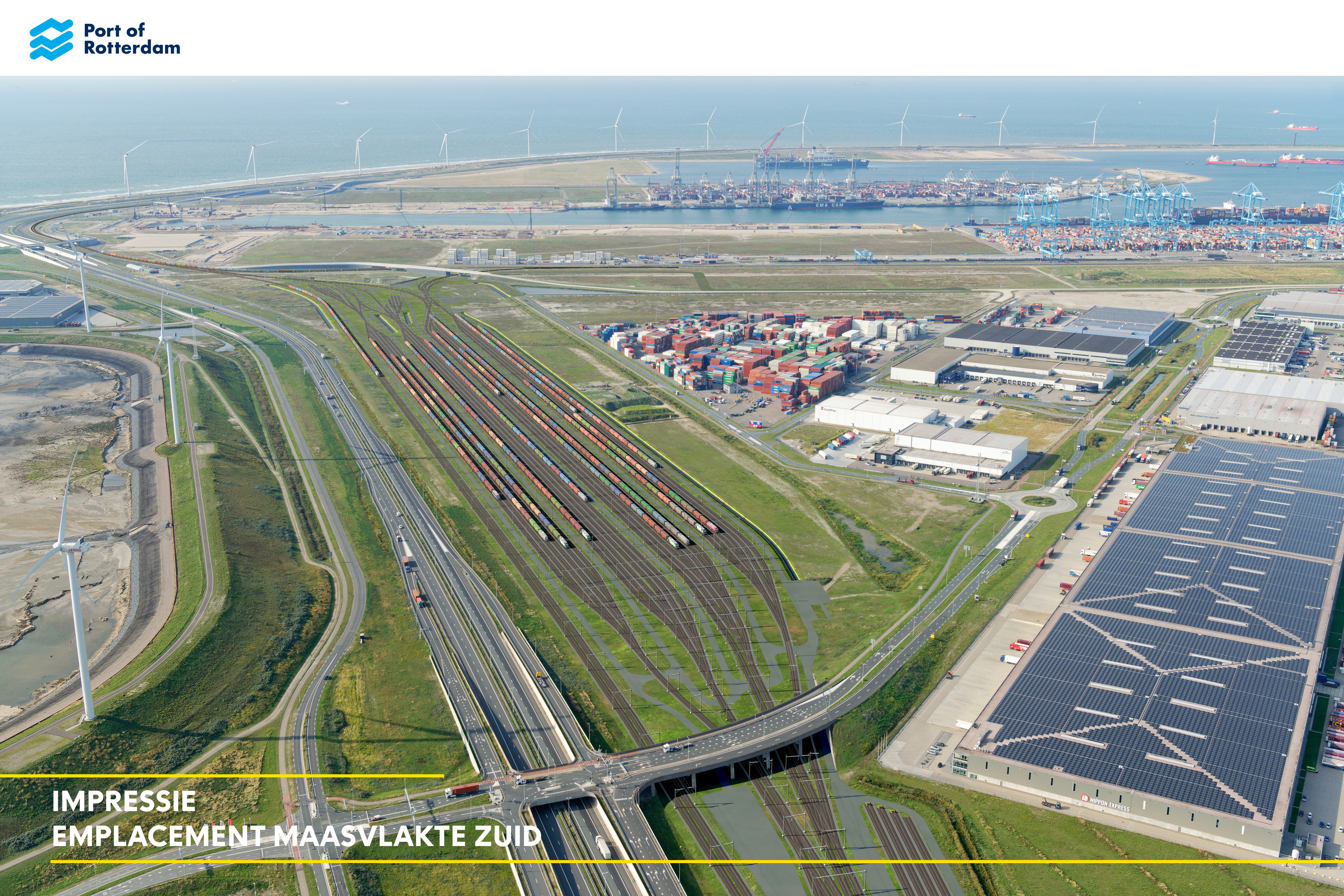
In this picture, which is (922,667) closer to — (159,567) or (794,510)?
(794,510)

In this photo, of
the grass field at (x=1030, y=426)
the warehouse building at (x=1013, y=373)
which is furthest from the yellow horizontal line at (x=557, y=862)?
the warehouse building at (x=1013, y=373)

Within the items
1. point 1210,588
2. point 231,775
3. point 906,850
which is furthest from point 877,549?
point 231,775

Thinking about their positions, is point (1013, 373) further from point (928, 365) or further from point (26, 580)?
point (26, 580)

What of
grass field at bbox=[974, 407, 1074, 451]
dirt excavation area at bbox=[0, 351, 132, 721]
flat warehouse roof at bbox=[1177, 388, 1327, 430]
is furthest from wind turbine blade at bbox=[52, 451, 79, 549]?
flat warehouse roof at bbox=[1177, 388, 1327, 430]

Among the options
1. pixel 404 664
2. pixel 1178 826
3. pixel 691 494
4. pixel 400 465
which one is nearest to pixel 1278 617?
pixel 1178 826

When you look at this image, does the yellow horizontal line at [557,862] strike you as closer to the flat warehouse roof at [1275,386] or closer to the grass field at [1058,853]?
the grass field at [1058,853]

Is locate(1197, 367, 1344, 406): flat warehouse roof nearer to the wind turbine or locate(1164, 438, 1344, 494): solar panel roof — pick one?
locate(1164, 438, 1344, 494): solar panel roof
